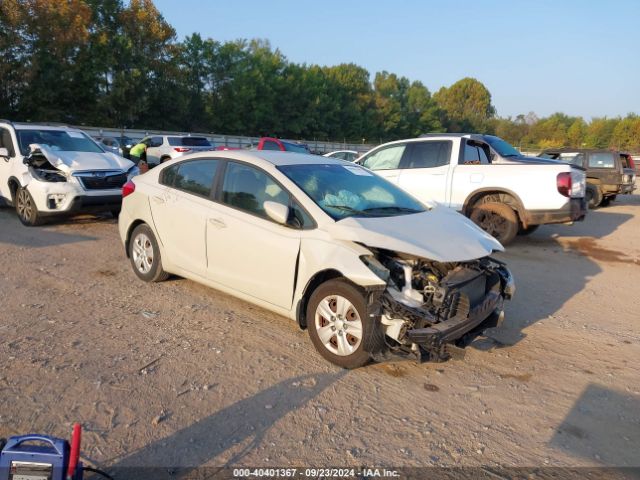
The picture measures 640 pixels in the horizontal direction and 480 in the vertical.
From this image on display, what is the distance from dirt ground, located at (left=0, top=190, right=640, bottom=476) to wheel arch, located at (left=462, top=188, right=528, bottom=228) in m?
2.82

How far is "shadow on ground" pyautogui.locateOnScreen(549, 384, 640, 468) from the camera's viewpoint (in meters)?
3.07

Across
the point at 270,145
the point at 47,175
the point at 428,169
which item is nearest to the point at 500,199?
the point at 428,169

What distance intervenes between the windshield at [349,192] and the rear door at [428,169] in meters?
4.05

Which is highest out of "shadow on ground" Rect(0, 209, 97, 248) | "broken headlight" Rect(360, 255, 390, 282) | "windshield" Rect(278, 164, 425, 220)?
"windshield" Rect(278, 164, 425, 220)

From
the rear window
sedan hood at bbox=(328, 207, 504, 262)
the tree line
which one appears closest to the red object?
sedan hood at bbox=(328, 207, 504, 262)

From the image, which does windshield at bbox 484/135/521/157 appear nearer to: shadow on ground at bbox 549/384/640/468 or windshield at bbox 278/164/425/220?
windshield at bbox 278/164/425/220

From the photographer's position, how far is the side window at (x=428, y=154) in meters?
9.45

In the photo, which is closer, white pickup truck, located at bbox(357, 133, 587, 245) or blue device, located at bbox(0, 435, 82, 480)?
blue device, located at bbox(0, 435, 82, 480)

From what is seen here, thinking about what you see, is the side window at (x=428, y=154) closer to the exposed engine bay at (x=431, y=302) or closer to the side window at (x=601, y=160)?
the exposed engine bay at (x=431, y=302)

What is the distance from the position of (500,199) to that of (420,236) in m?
5.27

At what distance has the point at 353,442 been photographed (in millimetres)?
3113

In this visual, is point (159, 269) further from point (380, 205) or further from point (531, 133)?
point (531, 133)

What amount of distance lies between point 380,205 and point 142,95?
150 feet

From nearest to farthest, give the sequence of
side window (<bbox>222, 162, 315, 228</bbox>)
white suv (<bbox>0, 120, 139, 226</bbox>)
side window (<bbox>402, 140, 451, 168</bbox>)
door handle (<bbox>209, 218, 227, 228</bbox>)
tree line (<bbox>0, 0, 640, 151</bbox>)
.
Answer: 1. side window (<bbox>222, 162, 315, 228</bbox>)
2. door handle (<bbox>209, 218, 227, 228</bbox>)
3. white suv (<bbox>0, 120, 139, 226</bbox>)
4. side window (<bbox>402, 140, 451, 168</bbox>)
5. tree line (<bbox>0, 0, 640, 151</bbox>)
